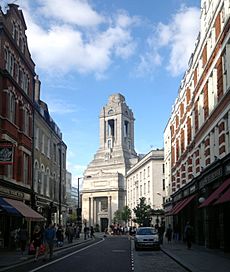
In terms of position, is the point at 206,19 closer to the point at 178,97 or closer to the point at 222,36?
the point at 222,36

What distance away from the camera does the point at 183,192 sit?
4638 centimetres

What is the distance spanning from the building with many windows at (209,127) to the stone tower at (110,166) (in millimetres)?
91528

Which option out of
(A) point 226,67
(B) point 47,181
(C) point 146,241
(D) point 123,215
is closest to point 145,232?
(C) point 146,241

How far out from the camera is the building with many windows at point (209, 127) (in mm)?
26438

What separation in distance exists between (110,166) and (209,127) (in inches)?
4330

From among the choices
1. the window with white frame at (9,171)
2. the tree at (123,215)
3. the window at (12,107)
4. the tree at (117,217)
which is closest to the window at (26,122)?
the window at (12,107)

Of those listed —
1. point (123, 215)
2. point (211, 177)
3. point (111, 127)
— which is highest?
point (111, 127)

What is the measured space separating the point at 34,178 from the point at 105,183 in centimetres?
9878

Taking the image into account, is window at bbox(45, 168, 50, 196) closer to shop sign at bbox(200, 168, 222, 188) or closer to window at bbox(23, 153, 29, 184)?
window at bbox(23, 153, 29, 184)

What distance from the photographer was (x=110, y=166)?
141 m

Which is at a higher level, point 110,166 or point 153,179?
point 110,166

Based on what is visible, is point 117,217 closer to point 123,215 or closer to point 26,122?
point 123,215

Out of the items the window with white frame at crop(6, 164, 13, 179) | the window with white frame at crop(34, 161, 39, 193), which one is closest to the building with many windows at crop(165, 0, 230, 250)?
the window with white frame at crop(6, 164, 13, 179)

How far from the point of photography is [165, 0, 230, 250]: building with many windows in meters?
26.4
